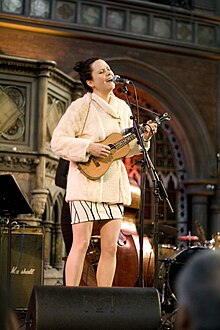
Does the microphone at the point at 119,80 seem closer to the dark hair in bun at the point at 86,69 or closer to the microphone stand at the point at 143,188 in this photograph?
the microphone stand at the point at 143,188

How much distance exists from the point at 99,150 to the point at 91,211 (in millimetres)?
357

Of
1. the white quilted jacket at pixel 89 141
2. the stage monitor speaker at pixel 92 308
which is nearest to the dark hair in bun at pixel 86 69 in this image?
the white quilted jacket at pixel 89 141

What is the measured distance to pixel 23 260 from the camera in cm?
530

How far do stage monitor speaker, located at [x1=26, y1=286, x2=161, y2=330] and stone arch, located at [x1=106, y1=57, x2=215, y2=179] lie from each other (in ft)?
25.4

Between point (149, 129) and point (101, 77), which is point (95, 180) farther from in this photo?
point (101, 77)

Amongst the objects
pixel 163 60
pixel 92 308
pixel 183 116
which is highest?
pixel 163 60

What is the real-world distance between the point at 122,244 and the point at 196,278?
12.6ft

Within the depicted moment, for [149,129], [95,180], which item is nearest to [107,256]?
[95,180]

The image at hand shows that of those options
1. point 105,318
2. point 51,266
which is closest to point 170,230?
point 51,266

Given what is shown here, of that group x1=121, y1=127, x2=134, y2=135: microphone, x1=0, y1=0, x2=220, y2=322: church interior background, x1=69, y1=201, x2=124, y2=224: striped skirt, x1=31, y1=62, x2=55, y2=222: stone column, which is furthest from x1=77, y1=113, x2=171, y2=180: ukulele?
x1=0, y1=0, x2=220, y2=322: church interior background

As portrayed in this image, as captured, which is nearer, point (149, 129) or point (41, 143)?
point (149, 129)

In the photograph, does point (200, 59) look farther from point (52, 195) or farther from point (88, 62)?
point (88, 62)

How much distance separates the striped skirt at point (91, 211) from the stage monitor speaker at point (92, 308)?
0.66 metres

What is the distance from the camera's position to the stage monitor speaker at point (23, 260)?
5184mm
